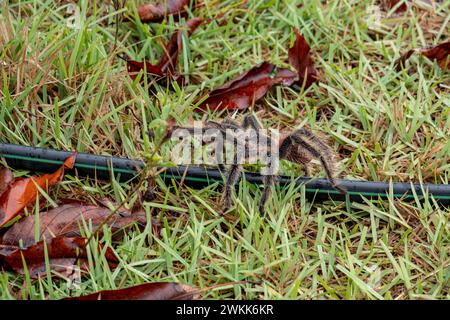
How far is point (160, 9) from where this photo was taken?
143 inches

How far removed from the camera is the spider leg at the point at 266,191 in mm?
2814

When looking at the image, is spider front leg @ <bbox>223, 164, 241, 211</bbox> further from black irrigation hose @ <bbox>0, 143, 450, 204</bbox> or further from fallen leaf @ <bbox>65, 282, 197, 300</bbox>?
fallen leaf @ <bbox>65, 282, 197, 300</bbox>

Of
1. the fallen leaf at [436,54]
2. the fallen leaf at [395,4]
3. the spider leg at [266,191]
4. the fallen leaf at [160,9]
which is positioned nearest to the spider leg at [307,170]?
the spider leg at [266,191]

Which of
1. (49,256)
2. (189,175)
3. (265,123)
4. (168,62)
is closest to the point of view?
(49,256)

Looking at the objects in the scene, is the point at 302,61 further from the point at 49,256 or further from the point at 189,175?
the point at 49,256

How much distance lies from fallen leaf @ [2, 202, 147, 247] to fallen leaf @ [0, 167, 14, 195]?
0.22 metres

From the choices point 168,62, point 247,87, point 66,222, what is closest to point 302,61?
point 247,87

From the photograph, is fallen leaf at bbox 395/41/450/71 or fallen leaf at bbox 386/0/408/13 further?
fallen leaf at bbox 386/0/408/13

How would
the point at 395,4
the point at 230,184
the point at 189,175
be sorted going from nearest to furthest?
1. the point at 230,184
2. the point at 189,175
3. the point at 395,4

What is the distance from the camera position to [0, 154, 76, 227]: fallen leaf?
2.71 metres

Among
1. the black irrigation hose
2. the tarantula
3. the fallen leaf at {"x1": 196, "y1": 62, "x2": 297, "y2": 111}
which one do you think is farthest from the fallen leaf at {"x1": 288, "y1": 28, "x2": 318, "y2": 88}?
the black irrigation hose

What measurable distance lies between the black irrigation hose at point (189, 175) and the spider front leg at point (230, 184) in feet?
0.31

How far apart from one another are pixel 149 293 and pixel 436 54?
200cm

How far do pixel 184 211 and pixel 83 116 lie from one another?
68 cm
